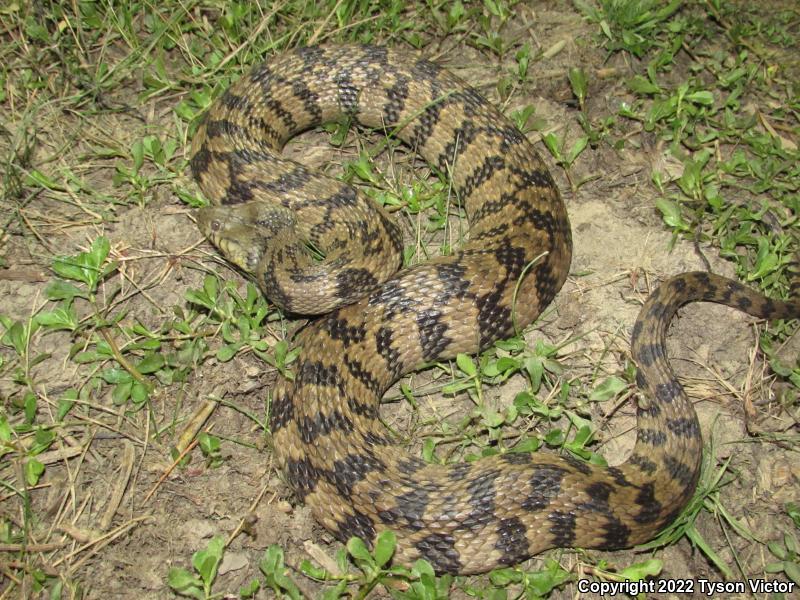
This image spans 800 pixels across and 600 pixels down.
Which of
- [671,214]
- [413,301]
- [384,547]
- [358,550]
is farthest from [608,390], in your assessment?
[358,550]

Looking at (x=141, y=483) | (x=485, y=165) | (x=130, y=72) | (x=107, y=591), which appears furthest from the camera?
(x=130, y=72)

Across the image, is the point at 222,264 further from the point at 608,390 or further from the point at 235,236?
the point at 608,390

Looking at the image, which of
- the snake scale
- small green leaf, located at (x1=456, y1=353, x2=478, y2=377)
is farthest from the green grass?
the snake scale

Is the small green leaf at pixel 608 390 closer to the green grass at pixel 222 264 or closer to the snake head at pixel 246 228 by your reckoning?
the green grass at pixel 222 264

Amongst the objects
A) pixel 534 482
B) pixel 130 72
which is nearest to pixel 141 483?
pixel 534 482

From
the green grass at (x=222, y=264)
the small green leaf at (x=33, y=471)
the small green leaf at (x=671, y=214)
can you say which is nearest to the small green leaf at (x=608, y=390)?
the green grass at (x=222, y=264)

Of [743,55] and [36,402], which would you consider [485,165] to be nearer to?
[743,55]

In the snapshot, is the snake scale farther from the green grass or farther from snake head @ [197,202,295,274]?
the green grass
